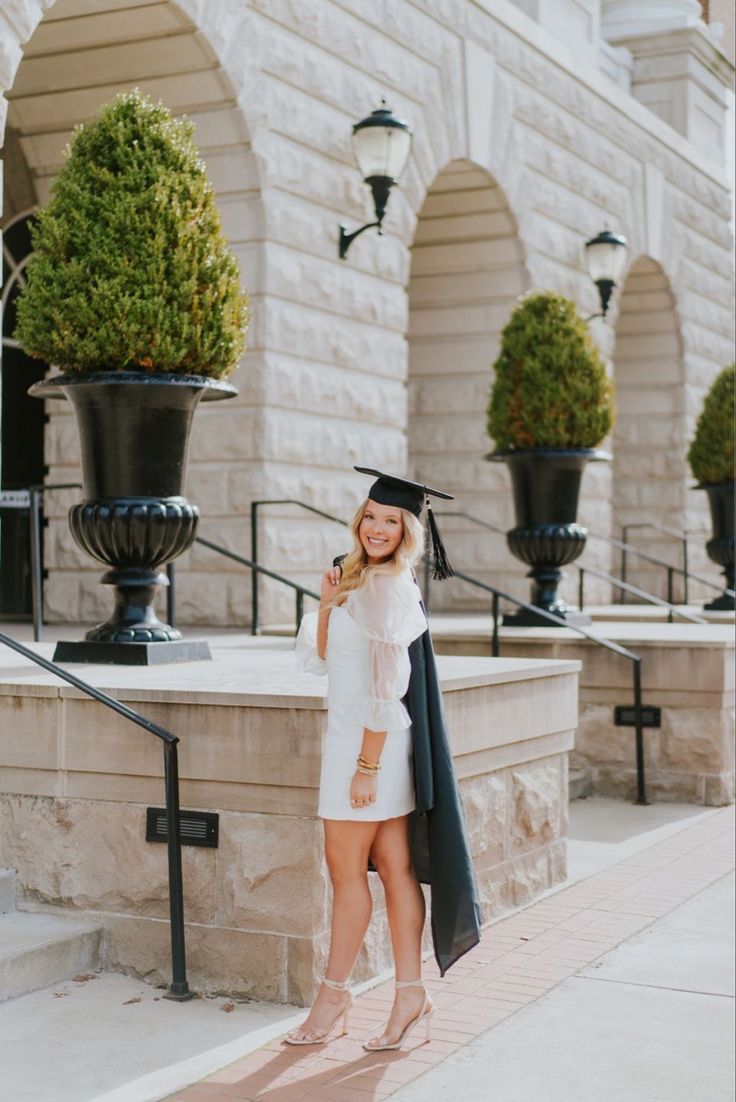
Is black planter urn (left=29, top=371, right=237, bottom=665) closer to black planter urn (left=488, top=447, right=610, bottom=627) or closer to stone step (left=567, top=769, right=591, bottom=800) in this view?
stone step (left=567, top=769, right=591, bottom=800)

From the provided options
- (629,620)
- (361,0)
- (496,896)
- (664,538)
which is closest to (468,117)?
(361,0)

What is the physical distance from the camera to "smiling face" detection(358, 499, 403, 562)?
469 centimetres

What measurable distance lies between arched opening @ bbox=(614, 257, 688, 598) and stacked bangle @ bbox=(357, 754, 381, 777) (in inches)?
634

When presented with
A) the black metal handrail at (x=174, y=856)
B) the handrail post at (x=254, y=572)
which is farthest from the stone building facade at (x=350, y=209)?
the black metal handrail at (x=174, y=856)

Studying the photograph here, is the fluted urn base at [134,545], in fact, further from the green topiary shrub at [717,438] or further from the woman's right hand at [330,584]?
the green topiary shrub at [717,438]

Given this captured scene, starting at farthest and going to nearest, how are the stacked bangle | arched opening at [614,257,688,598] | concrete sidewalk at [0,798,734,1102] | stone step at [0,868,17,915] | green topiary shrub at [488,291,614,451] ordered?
arched opening at [614,257,688,598], green topiary shrub at [488,291,614,451], stone step at [0,868,17,915], the stacked bangle, concrete sidewalk at [0,798,734,1102]

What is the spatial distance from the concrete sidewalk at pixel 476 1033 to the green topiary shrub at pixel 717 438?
905cm

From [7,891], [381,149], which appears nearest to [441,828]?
[7,891]

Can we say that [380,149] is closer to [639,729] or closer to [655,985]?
[639,729]

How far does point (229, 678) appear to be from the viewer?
614 centimetres

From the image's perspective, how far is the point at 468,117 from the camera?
14344mm

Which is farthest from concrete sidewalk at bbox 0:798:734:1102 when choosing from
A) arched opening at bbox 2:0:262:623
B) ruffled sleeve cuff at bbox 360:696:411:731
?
arched opening at bbox 2:0:262:623

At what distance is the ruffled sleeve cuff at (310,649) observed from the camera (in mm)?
4906

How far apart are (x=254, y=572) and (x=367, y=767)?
622 centimetres
